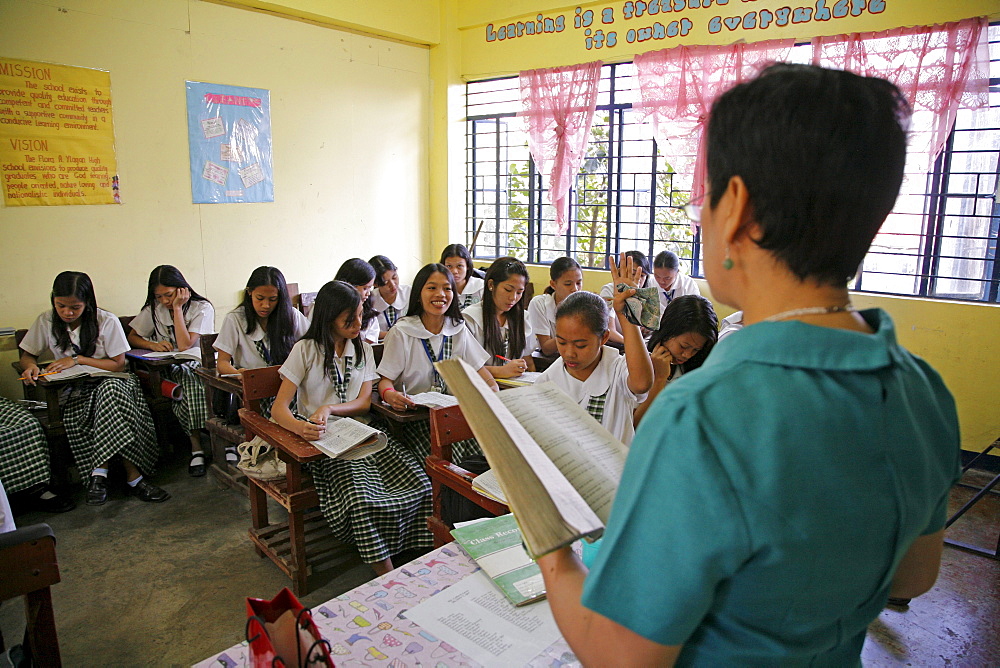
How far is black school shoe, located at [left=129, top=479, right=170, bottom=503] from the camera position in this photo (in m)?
3.33

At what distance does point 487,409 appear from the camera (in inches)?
28.5

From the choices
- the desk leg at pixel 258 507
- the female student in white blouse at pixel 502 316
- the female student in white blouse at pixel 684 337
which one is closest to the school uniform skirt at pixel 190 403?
the desk leg at pixel 258 507

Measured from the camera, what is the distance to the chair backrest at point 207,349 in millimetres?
3420

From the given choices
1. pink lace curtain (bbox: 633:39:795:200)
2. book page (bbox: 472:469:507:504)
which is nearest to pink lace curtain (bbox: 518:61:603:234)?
pink lace curtain (bbox: 633:39:795:200)

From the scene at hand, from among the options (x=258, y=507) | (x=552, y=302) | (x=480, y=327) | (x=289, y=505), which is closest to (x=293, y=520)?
(x=289, y=505)

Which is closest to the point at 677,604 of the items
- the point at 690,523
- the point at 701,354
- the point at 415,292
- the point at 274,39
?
the point at 690,523

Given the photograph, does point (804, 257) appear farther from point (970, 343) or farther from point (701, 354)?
point (970, 343)

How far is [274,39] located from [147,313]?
2296 millimetres

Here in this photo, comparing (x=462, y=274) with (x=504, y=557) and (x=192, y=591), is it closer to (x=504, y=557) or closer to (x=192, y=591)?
(x=192, y=591)

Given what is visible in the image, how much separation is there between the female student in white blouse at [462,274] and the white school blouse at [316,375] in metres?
1.65

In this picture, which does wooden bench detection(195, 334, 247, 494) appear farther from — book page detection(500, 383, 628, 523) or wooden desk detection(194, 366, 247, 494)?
book page detection(500, 383, 628, 523)

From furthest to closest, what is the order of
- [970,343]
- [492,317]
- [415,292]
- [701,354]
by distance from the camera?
[970,343]
[492,317]
[415,292]
[701,354]

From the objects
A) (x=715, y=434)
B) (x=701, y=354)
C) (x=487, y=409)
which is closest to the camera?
(x=715, y=434)

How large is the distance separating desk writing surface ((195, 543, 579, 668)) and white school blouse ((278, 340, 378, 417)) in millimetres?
1715
